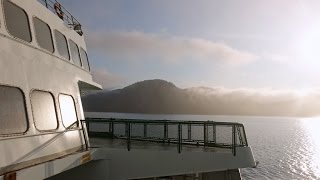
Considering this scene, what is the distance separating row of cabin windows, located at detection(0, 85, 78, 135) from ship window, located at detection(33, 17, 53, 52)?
59.1 inches

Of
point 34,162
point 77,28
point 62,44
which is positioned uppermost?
point 77,28

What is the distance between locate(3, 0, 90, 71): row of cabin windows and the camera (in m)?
8.05

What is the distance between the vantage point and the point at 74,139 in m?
10.8

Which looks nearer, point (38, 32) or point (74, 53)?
point (38, 32)

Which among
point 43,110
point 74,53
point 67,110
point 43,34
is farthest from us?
point 74,53

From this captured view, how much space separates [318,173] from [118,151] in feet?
290

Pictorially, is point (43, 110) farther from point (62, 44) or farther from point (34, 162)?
point (62, 44)

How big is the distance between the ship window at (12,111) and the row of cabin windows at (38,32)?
147 centimetres

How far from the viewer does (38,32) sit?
9625mm

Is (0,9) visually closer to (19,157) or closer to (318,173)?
(19,157)

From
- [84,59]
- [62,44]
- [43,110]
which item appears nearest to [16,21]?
[43,110]

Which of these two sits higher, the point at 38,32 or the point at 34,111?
the point at 38,32

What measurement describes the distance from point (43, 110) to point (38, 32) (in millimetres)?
2321

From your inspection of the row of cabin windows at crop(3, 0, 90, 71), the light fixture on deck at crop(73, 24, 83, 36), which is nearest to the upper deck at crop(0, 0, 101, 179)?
the row of cabin windows at crop(3, 0, 90, 71)
